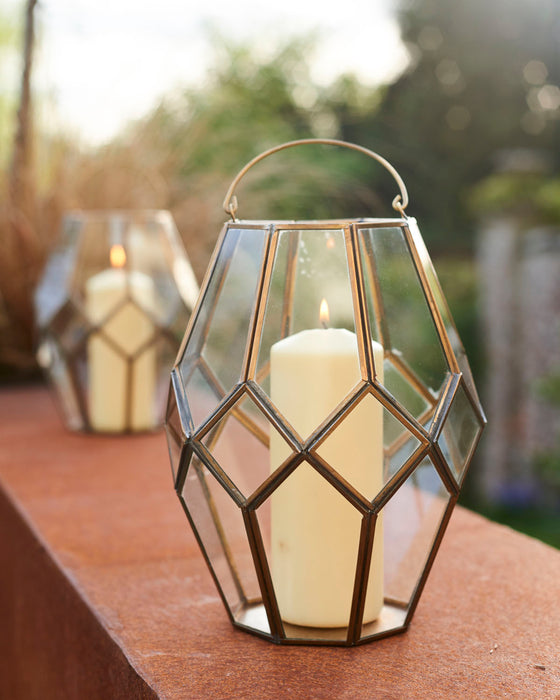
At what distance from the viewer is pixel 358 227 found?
0.49 metres

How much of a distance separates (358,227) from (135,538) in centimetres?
39

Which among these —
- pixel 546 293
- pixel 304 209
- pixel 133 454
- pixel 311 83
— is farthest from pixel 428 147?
pixel 133 454

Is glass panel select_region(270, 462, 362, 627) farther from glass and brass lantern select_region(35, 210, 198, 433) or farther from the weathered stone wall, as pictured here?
the weathered stone wall

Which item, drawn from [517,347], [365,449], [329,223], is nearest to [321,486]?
[365,449]

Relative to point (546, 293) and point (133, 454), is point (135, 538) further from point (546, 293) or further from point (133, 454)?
point (546, 293)

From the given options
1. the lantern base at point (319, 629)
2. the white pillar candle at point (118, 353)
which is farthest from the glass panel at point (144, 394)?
the lantern base at point (319, 629)

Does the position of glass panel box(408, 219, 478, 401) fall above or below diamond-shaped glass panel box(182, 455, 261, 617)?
above

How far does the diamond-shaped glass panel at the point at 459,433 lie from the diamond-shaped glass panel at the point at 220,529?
13 cm

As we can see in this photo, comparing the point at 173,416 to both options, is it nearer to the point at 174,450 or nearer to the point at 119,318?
the point at 174,450

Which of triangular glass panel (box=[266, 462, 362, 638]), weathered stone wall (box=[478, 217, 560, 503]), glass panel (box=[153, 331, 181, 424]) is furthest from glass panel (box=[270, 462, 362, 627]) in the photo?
weathered stone wall (box=[478, 217, 560, 503])

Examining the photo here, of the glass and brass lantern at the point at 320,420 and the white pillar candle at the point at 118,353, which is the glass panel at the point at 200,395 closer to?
the glass and brass lantern at the point at 320,420

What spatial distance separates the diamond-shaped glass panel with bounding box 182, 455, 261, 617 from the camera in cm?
53

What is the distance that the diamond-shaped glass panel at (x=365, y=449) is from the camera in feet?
1.61

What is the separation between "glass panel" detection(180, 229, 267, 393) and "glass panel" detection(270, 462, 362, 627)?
3.0 inches
